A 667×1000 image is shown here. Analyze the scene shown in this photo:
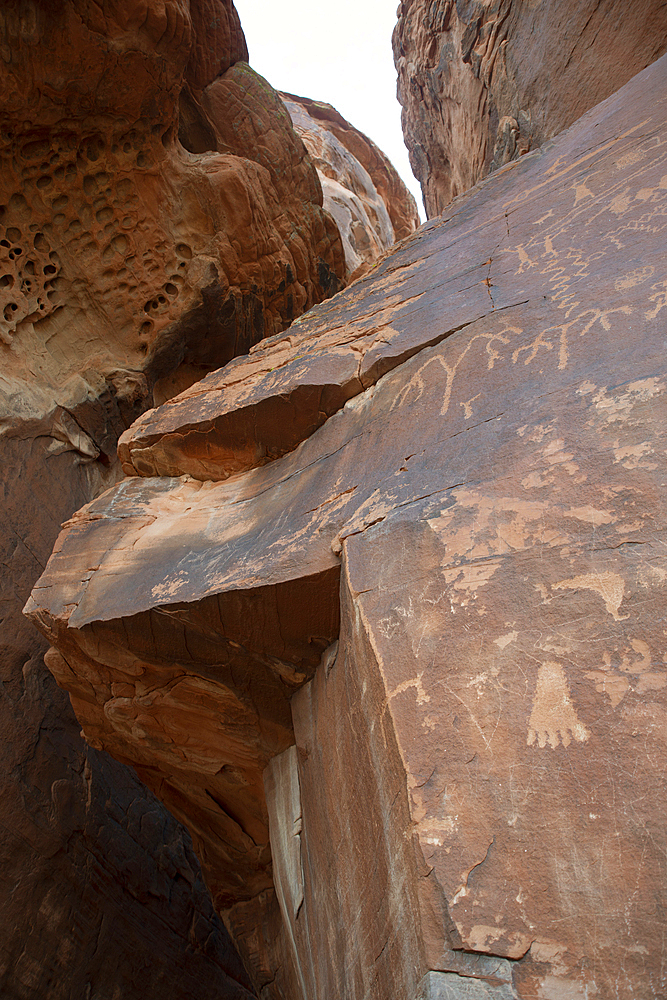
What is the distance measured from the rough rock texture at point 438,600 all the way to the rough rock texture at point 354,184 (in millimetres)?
7035

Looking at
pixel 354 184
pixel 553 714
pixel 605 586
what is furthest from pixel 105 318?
pixel 354 184

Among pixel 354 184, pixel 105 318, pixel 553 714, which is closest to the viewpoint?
pixel 553 714

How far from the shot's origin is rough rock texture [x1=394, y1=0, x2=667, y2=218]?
5.10 meters

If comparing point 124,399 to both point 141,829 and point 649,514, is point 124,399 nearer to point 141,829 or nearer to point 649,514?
point 141,829

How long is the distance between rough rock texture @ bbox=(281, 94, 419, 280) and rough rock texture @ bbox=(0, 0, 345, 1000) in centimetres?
363

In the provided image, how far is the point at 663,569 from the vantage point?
1.88 meters

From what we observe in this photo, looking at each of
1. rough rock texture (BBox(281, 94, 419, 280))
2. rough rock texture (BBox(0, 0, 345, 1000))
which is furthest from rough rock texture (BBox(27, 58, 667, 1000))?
rough rock texture (BBox(281, 94, 419, 280))

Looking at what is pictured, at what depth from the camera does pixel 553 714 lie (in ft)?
5.92

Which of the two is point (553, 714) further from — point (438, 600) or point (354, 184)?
point (354, 184)

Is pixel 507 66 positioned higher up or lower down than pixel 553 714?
higher up

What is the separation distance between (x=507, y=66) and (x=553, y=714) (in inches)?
263

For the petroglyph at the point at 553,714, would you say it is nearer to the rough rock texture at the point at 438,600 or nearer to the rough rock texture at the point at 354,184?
the rough rock texture at the point at 438,600

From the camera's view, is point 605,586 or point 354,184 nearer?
point 605,586

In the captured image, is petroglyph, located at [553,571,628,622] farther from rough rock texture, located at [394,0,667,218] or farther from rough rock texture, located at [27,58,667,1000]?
rough rock texture, located at [394,0,667,218]
